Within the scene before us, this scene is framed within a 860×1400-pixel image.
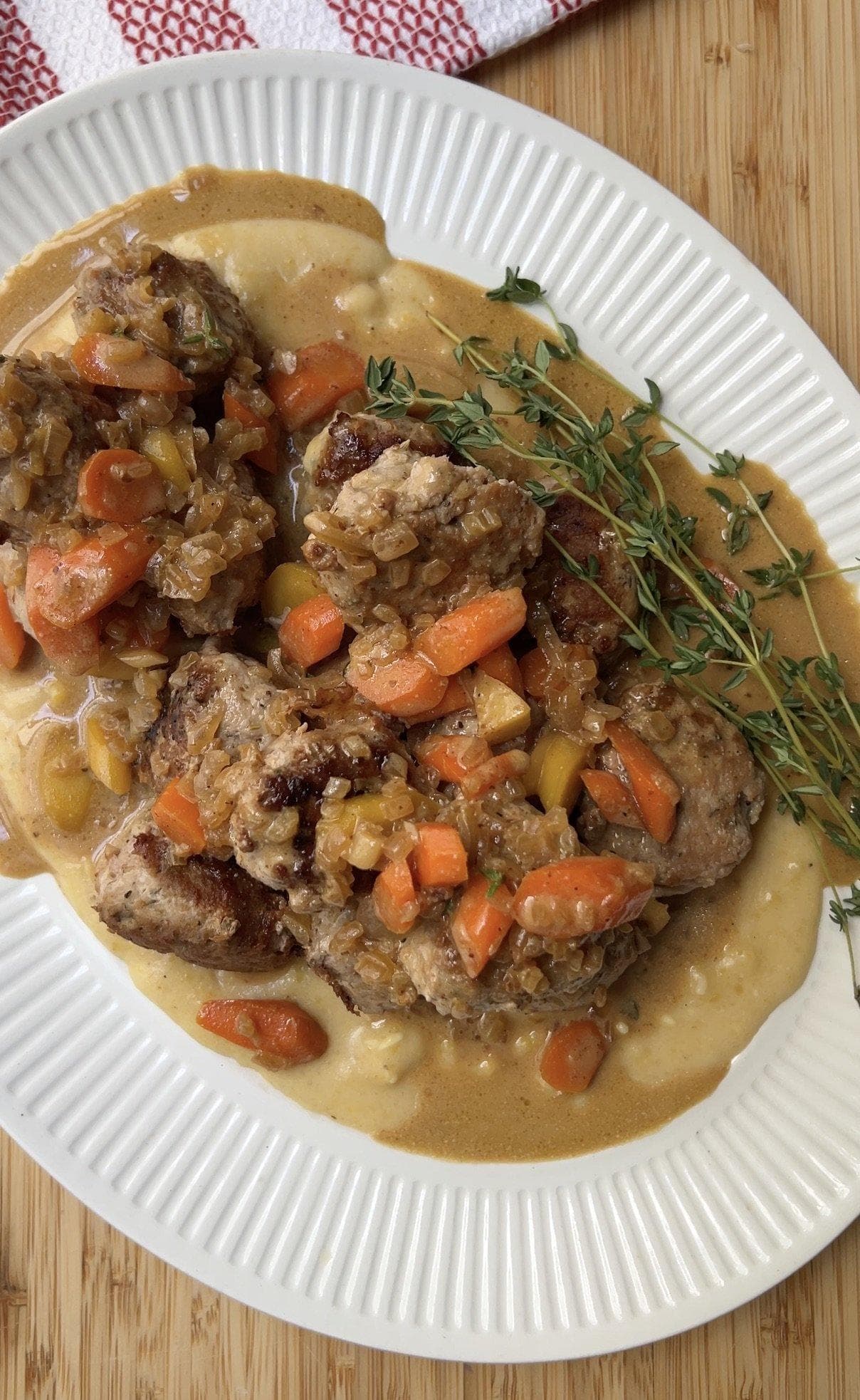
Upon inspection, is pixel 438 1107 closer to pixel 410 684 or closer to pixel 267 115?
pixel 410 684

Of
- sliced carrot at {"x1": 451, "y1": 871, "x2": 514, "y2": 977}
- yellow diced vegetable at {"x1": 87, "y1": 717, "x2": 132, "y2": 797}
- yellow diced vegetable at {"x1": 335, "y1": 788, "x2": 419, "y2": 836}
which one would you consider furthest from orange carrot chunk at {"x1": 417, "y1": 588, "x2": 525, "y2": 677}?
yellow diced vegetable at {"x1": 87, "y1": 717, "x2": 132, "y2": 797}

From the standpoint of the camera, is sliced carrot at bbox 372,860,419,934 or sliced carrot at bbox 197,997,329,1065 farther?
sliced carrot at bbox 197,997,329,1065

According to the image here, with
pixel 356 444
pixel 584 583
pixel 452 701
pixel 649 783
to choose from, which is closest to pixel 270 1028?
pixel 452 701

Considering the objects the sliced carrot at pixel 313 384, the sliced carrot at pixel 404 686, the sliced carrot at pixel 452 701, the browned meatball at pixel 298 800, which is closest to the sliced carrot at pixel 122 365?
the sliced carrot at pixel 313 384

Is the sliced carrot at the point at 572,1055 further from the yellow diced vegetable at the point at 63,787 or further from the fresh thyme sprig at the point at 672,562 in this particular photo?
the yellow diced vegetable at the point at 63,787

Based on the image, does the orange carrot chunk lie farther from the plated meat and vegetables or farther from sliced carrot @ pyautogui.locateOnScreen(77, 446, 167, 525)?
sliced carrot @ pyautogui.locateOnScreen(77, 446, 167, 525)

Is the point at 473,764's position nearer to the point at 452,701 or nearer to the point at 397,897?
the point at 452,701
